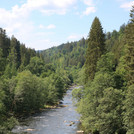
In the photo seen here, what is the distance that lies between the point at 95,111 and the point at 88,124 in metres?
2.42

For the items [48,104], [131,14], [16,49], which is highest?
[16,49]

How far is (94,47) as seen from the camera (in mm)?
44844

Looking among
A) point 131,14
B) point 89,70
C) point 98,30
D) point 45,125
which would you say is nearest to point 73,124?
point 45,125

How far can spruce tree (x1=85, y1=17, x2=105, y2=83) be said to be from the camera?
4381cm

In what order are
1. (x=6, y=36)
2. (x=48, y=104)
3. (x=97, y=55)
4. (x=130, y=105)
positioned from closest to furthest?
1. (x=130, y=105)
2. (x=97, y=55)
3. (x=48, y=104)
4. (x=6, y=36)

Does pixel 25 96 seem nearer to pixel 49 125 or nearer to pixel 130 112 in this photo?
pixel 49 125

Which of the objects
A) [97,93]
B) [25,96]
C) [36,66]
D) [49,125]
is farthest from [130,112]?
[36,66]

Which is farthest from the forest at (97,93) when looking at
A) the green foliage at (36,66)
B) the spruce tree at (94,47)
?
the green foliage at (36,66)

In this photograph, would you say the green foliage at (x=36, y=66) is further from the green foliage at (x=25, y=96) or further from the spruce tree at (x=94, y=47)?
the spruce tree at (x=94, y=47)

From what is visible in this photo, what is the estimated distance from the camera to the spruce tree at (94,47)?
43.8 meters

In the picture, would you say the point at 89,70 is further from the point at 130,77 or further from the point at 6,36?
the point at 6,36

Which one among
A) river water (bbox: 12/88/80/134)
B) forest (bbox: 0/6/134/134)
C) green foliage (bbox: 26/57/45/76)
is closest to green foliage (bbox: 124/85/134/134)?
forest (bbox: 0/6/134/134)

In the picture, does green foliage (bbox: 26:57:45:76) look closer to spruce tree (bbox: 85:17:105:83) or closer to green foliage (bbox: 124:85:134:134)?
spruce tree (bbox: 85:17:105:83)

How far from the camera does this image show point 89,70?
1757 inches
